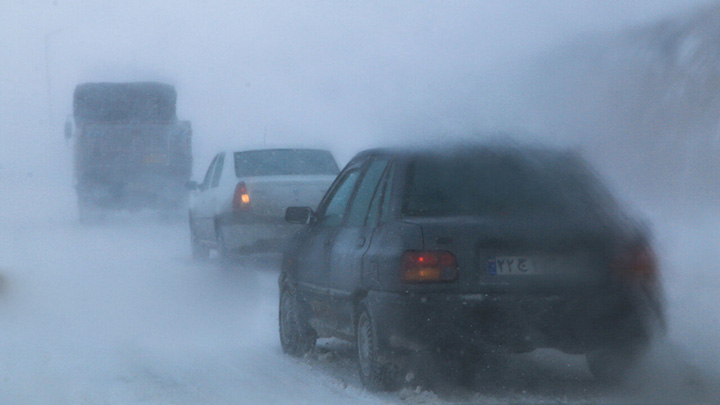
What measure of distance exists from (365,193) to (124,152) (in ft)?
76.4

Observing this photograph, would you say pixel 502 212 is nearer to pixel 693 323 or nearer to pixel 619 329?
pixel 619 329

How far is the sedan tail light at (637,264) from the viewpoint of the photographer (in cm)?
599

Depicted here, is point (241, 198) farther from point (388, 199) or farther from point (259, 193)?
point (388, 199)

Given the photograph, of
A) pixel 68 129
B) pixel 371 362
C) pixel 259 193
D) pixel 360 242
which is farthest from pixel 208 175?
pixel 68 129

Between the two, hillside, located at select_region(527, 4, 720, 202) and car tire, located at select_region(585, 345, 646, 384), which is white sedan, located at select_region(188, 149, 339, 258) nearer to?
A: hillside, located at select_region(527, 4, 720, 202)

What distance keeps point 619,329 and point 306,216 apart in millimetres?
2804

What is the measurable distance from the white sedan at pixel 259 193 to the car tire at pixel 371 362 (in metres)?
6.52

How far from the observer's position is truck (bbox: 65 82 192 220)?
2939cm

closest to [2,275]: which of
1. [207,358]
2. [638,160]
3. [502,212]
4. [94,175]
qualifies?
[207,358]

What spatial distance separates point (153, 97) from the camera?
30625mm

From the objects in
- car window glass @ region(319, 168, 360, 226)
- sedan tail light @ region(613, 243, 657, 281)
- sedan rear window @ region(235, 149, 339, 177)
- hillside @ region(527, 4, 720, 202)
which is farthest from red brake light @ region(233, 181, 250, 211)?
sedan tail light @ region(613, 243, 657, 281)

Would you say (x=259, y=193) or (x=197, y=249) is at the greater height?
(x=259, y=193)

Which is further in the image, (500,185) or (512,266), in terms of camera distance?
(500,185)

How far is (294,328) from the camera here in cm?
807
